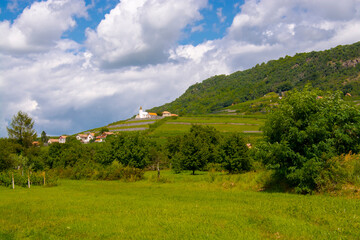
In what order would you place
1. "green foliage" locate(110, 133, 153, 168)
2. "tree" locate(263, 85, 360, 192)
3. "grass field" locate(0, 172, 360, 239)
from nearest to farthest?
"grass field" locate(0, 172, 360, 239)
"tree" locate(263, 85, 360, 192)
"green foliage" locate(110, 133, 153, 168)

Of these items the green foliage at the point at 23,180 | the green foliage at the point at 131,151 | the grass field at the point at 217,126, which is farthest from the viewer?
the grass field at the point at 217,126

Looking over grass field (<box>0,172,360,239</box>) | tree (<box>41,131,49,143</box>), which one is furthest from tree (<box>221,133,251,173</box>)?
tree (<box>41,131,49,143</box>)

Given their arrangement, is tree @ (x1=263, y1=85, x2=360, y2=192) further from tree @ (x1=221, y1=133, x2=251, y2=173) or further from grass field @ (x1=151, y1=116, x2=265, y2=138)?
grass field @ (x1=151, y1=116, x2=265, y2=138)

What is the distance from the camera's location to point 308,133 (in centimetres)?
2170

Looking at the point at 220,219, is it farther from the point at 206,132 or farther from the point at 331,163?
the point at 206,132

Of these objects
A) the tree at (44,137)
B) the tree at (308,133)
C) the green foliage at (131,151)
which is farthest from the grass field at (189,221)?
the tree at (44,137)

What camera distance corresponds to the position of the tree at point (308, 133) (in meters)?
21.2

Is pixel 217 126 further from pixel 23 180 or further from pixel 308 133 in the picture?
pixel 308 133

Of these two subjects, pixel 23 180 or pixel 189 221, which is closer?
pixel 189 221

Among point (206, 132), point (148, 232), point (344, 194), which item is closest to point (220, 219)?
point (148, 232)

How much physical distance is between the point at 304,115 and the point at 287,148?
322 cm

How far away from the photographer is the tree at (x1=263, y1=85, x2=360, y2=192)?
835 inches

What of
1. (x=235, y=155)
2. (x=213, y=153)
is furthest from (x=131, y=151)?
(x=235, y=155)

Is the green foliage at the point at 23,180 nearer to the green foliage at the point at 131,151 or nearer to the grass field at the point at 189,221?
the green foliage at the point at 131,151
